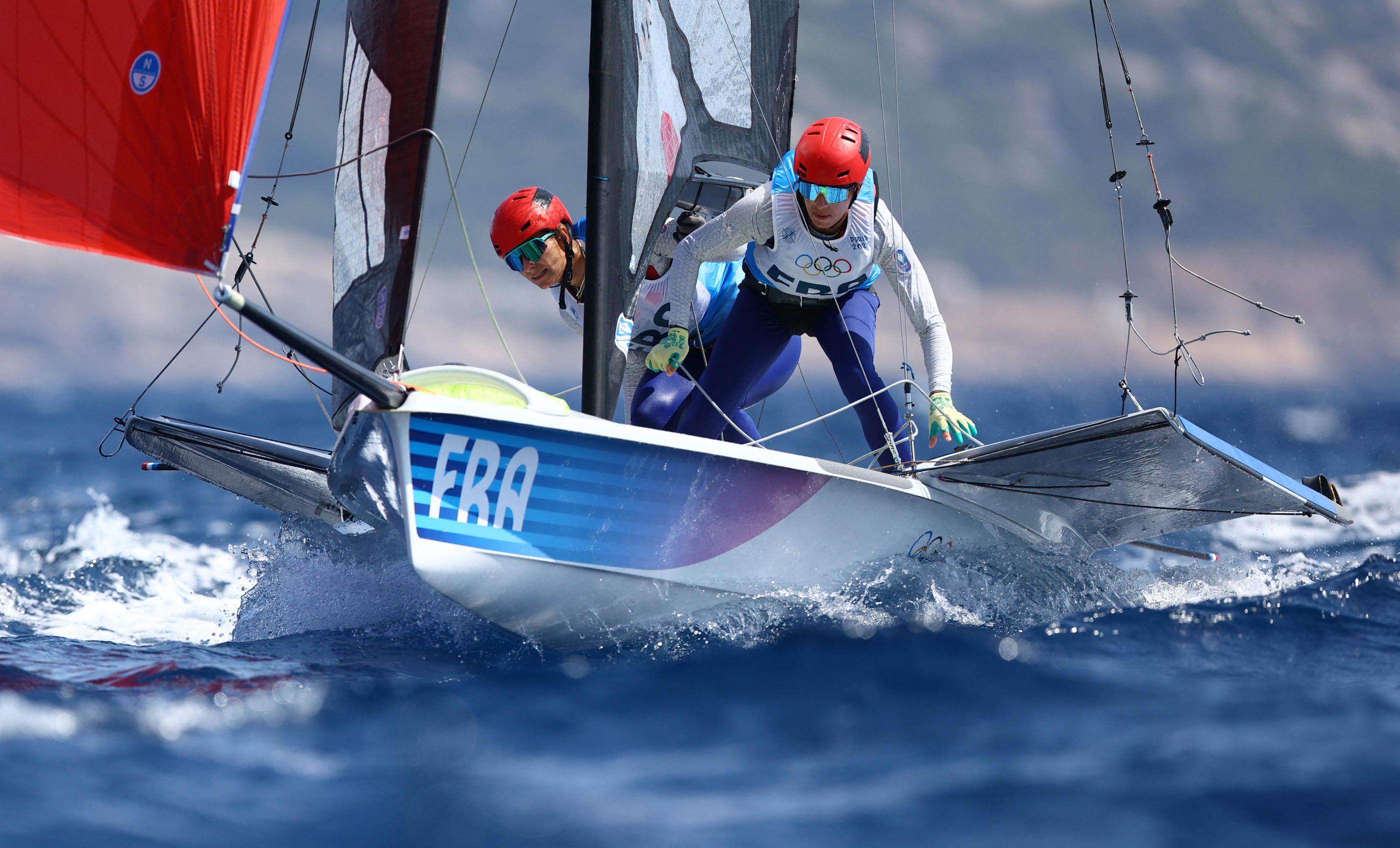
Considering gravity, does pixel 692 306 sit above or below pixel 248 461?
above

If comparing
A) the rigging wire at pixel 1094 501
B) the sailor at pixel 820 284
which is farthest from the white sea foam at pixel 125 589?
the rigging wire at pixel 1094 501

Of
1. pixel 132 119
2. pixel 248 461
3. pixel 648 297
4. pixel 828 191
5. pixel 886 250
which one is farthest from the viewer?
pixel 648 297

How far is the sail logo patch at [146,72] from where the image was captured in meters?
2.62

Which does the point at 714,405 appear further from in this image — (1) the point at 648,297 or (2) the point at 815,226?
(1) the point at 648,297

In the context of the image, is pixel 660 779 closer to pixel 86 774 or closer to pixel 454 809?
pixel 454 809

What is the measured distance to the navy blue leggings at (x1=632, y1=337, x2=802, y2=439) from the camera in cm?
418

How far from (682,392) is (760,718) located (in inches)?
87.2

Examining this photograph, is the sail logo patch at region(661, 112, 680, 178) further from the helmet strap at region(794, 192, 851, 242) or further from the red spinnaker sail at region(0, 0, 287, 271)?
the red spinnaker sail at region(0, 0, 287, 271)

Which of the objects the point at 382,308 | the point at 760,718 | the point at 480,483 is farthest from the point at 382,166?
the point at 760,718

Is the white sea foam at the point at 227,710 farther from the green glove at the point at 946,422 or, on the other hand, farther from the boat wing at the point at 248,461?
the green glove at the point at 946,422

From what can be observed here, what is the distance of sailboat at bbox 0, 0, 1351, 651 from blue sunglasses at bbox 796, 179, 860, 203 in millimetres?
627

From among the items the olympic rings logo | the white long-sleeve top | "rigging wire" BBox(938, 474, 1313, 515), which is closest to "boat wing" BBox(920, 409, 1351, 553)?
"rigging wire" BBox(938, 474, 1313, 515)

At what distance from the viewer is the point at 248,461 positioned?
12.7ft

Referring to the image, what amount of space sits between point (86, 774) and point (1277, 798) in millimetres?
2121
